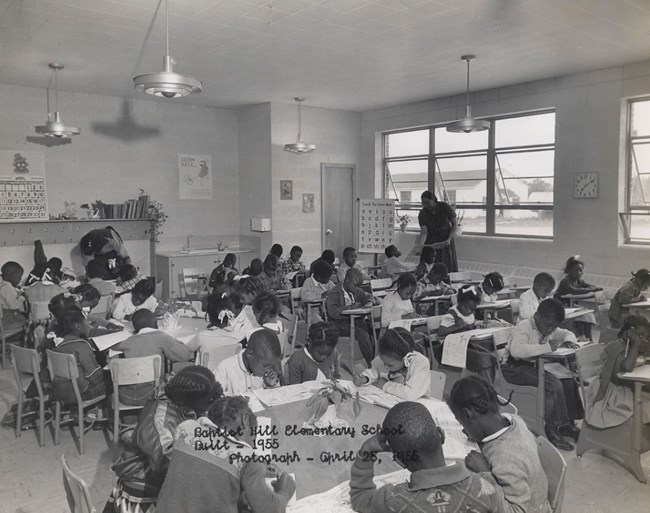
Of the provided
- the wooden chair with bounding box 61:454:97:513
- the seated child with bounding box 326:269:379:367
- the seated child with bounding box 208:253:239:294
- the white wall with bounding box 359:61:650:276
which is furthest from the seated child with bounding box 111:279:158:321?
the white wall with bounding box 359:61:650:276

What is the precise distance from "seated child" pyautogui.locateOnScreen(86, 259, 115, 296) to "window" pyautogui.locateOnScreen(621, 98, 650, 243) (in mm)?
7014

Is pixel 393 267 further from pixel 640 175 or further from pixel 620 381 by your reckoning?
pixel 620 381

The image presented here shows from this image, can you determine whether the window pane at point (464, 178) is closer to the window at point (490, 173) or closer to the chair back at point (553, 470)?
the window at point (490, 173)

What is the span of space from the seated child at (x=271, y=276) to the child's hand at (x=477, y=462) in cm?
476

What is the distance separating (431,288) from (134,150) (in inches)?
247

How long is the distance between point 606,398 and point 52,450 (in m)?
4.13

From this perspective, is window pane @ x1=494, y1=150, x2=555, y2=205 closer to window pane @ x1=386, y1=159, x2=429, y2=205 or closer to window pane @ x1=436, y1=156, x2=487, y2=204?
window pane @ x1=436, y1=156, x2=487, y2=204

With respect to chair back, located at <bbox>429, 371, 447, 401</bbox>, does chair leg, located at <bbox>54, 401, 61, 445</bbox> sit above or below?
below

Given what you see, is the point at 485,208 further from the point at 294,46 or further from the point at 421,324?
the point at 421,324

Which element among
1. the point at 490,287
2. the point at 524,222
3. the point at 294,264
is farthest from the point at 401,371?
the point at 524,222

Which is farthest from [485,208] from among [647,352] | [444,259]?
[647,352]

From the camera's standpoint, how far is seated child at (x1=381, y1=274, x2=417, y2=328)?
5402 mm

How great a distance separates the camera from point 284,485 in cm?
187

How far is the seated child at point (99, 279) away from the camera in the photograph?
6497 millimetres
